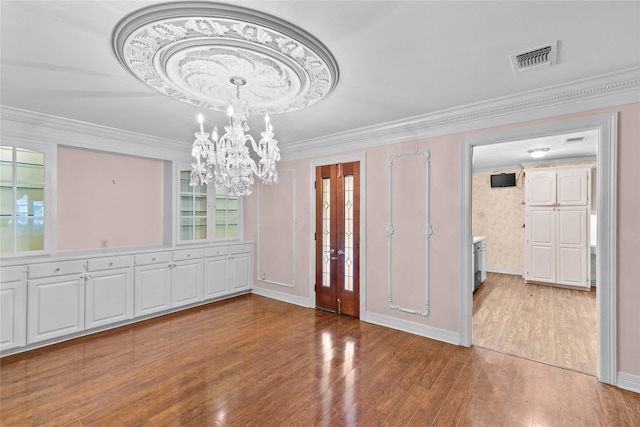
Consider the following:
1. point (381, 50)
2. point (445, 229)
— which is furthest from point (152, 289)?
point (381, 50)

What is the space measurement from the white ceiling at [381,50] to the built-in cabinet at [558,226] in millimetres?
4410

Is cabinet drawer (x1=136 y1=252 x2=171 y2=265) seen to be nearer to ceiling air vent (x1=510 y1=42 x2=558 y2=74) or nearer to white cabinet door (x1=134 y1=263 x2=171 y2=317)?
white cabinet door (x1=134 y1=263 x2=171 y2=317)

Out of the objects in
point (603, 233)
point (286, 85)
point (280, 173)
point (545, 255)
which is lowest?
point (545, 255)

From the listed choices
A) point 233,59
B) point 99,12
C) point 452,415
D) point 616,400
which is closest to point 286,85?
point 233,59

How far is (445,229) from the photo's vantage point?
3588mm

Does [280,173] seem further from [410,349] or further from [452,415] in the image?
[452,415]

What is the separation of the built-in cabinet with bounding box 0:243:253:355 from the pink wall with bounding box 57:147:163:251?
623mm

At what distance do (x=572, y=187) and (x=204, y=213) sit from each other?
729cm

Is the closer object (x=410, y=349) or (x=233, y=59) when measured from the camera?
(x=233, y=59)

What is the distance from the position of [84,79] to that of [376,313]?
13.7ft

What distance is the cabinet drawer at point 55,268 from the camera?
10.8 feet

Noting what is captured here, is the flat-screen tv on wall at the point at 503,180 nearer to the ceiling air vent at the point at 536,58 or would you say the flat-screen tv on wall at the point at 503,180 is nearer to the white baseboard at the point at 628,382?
the white baseboard at the point at 628,382

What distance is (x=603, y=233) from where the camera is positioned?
2686 mm

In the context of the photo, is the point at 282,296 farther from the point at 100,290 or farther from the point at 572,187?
the point at 572,187
